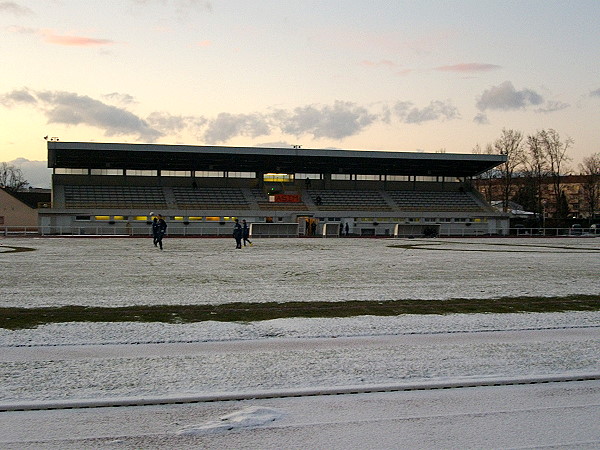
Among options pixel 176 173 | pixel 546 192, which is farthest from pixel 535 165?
pixel 176 173

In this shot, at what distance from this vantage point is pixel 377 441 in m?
4.98

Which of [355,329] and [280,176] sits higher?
[280,176]

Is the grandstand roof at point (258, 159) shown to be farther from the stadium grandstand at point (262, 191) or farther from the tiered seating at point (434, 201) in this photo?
the tiered seating at point (434, 201)

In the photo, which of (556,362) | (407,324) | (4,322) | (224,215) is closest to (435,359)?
(556,362)

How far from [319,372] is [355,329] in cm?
265

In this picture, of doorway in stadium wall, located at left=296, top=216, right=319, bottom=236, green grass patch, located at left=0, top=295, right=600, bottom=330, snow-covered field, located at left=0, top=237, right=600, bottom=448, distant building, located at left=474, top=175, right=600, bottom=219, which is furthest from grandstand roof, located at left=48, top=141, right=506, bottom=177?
green grass patch, located at left=0, top=295, right=600, bottom=330

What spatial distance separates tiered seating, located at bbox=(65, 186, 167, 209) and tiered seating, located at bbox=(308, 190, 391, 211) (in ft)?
53.8

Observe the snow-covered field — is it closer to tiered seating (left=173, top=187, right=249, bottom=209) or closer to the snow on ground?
the snow on ground

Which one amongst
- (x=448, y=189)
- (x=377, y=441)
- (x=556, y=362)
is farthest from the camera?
(x=448, y=189)

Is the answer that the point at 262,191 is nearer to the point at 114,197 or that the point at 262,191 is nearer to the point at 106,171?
the point at 114,197

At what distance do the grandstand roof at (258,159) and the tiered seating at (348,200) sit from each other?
9.74 ft

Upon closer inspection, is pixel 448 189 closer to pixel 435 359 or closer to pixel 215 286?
pixel 215 286

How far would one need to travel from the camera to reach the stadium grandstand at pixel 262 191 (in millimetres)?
54750

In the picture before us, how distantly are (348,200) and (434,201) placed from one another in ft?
33.3
